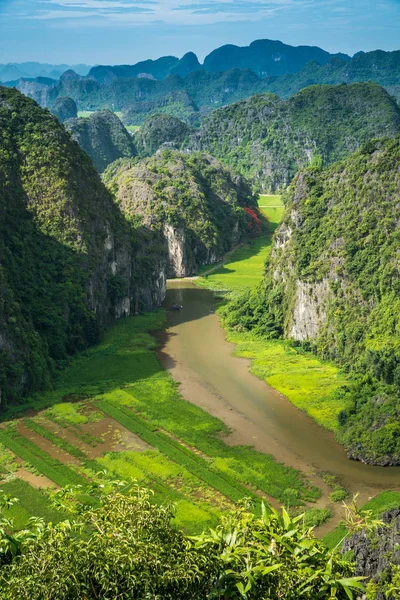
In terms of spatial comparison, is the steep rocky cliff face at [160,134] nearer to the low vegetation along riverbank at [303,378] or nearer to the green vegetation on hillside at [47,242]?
the low vegetation along riverbank at [303,378]

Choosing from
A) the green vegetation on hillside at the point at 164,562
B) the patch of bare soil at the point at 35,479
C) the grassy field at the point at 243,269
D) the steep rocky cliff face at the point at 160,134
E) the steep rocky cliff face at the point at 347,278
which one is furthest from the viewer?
the steep rocky cliff face at the point at 160,134

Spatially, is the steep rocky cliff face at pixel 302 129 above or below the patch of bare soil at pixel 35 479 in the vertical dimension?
above

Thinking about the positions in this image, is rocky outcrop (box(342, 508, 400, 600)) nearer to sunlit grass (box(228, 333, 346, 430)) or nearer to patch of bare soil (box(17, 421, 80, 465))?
patch of bare soil (box(17, 421, 80, 465))

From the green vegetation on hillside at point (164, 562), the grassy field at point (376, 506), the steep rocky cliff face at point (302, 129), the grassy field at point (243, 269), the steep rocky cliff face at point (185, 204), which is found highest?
the steep rocky cliff face at point (302, 129)

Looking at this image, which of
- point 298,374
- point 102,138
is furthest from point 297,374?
point 102,138

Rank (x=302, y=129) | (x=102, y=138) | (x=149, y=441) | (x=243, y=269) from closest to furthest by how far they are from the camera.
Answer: (x=149, y=441), (x=243, y=269), (x=302, y=129), (x=102, y=138)

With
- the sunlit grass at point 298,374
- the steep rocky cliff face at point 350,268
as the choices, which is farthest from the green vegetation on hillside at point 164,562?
the sunlit grass at point 298,374

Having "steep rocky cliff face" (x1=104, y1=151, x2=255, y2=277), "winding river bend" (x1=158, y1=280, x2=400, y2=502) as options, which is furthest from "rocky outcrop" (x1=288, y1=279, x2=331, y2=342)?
"steep rocky cliff face" (x1=104, y1=151, x2=255, y2=277)

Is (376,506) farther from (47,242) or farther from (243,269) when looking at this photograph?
(243,269)
